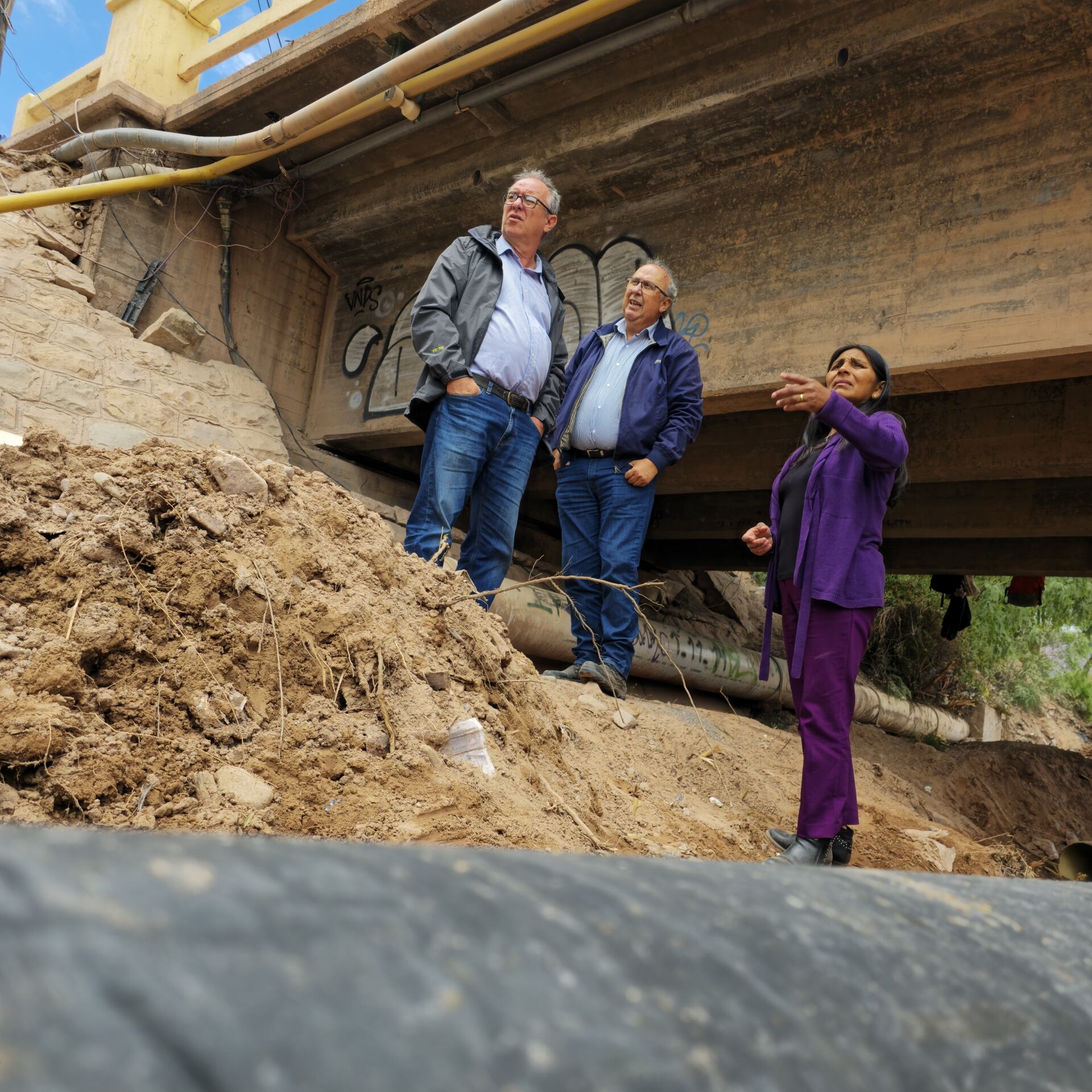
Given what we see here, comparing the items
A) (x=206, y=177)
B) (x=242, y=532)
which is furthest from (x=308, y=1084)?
(x=206, y=177)

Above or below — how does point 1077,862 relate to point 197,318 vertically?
below

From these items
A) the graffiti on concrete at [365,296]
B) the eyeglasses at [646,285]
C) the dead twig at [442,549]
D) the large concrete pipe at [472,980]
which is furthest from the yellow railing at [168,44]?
the large concrete pipe at [472,980]

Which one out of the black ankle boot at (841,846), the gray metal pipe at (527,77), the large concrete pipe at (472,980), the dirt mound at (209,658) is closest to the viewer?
the large concrete pipe at (472,980)

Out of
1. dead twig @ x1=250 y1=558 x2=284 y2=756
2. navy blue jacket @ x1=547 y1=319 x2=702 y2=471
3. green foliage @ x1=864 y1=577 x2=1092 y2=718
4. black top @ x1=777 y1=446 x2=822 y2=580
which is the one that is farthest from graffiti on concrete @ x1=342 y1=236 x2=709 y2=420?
green foliage @ x1=864 y1=577 x2=1092 y2=718

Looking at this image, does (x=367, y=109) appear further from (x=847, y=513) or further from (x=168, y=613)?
(x=168, y=613)

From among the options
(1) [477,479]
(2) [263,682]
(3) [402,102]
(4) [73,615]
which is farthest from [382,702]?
(3) [402,102]

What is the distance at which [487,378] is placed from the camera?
Result: 163 inches

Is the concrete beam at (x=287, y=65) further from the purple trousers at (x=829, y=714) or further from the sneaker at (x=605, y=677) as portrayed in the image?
the purple trousers at (x=829, y=714)

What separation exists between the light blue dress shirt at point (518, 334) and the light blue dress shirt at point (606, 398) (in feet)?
0.96

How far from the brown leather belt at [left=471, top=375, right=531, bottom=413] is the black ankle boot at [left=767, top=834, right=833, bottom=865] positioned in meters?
2.14

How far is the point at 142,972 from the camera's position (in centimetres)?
28

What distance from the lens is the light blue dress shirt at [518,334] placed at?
13.6 feet

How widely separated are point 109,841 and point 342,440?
7.87 m

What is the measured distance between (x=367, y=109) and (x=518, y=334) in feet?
8.58
